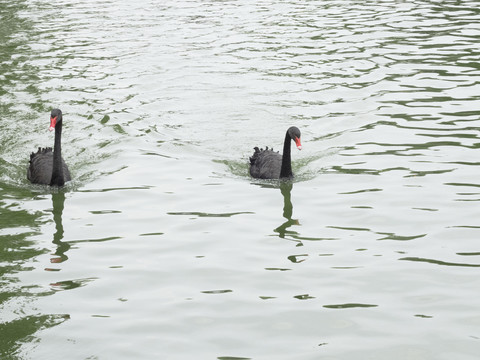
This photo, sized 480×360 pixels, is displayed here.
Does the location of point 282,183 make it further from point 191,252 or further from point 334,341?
point 334,341

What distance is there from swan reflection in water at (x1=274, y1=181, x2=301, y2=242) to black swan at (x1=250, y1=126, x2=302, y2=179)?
7.1 inches

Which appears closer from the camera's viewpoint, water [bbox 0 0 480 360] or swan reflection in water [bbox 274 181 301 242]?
water [bbox 0 0 480 360]

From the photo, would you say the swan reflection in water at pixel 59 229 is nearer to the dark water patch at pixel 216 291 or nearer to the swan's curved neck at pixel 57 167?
the swan's curved neck at pixel 57 167

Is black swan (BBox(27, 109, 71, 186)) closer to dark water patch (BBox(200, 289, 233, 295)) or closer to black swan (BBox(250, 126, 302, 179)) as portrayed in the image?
black swan (BBox(250, 126, 302, 179))

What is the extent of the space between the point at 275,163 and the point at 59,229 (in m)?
3.46

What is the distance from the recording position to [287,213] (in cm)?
1080

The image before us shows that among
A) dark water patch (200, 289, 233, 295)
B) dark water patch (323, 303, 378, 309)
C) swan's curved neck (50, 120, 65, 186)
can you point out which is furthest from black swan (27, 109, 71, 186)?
dark water patch (323, 303, 378, 309)

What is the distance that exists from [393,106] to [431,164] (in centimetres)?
329

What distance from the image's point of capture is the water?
7715 millimetres

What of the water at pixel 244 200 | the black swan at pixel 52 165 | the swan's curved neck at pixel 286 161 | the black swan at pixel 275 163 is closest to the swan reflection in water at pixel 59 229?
the water at pixel 244 200

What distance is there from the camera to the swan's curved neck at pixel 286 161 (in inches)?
471

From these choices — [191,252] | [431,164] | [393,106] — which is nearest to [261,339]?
[191,252]

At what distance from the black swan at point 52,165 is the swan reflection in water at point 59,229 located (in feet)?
0.81

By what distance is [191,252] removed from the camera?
9531mm
